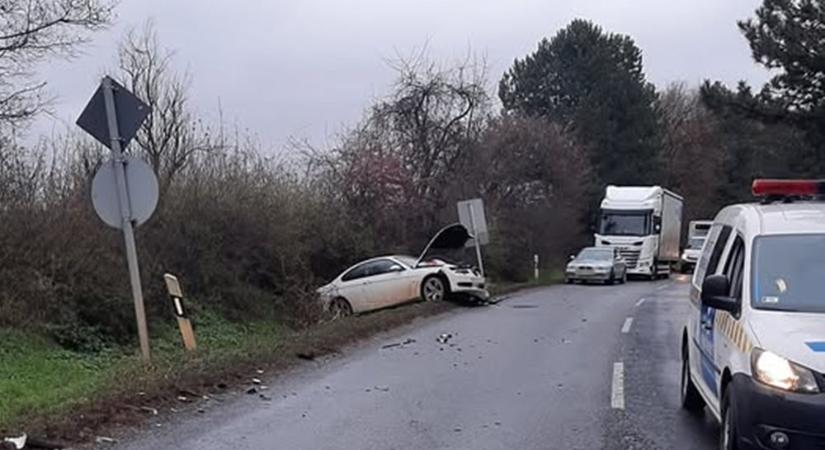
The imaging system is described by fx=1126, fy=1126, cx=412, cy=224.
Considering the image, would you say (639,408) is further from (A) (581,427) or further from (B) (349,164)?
(B) (349,164)

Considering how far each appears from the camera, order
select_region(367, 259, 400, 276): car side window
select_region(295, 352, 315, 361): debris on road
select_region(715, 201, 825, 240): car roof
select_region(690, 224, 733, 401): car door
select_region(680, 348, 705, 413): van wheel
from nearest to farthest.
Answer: select_region(715, 201, 825, 240): car roof, select_region(690, 224, 733, 401): car door, select_region(680, 348, 705, 413): van wheel, select_region(295, 352, 315, 361): debris on road, select_region(367, 259, 400, 276): car side window

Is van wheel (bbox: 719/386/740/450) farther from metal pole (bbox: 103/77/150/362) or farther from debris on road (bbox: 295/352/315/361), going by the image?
debris on road (bbox: 295/352/315/361)

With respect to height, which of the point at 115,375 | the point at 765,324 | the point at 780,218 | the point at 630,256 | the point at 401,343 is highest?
the point at 780,218

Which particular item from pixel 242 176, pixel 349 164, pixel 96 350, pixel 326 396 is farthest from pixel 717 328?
pixel 349 164

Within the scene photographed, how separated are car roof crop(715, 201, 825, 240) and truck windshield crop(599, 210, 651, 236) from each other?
124 feet

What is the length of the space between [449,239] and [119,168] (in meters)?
16.4

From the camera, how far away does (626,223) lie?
46.8m

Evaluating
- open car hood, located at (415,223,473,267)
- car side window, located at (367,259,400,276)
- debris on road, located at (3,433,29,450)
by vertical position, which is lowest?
car side window, located at (367,259,400,276)

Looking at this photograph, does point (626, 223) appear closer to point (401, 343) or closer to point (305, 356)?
point (401, 343)

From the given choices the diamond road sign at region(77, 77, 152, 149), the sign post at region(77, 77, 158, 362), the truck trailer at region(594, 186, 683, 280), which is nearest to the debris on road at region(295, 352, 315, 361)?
the sign post at region(77, 77, 158, 362)

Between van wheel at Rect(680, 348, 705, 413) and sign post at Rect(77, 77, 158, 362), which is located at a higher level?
sign post at Rect(77, 77, 158, 362)

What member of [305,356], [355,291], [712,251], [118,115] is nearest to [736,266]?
[712,251]

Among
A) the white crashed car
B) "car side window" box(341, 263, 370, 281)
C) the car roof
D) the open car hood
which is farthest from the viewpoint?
the open car hood

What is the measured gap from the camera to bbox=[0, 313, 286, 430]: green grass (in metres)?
10.1
